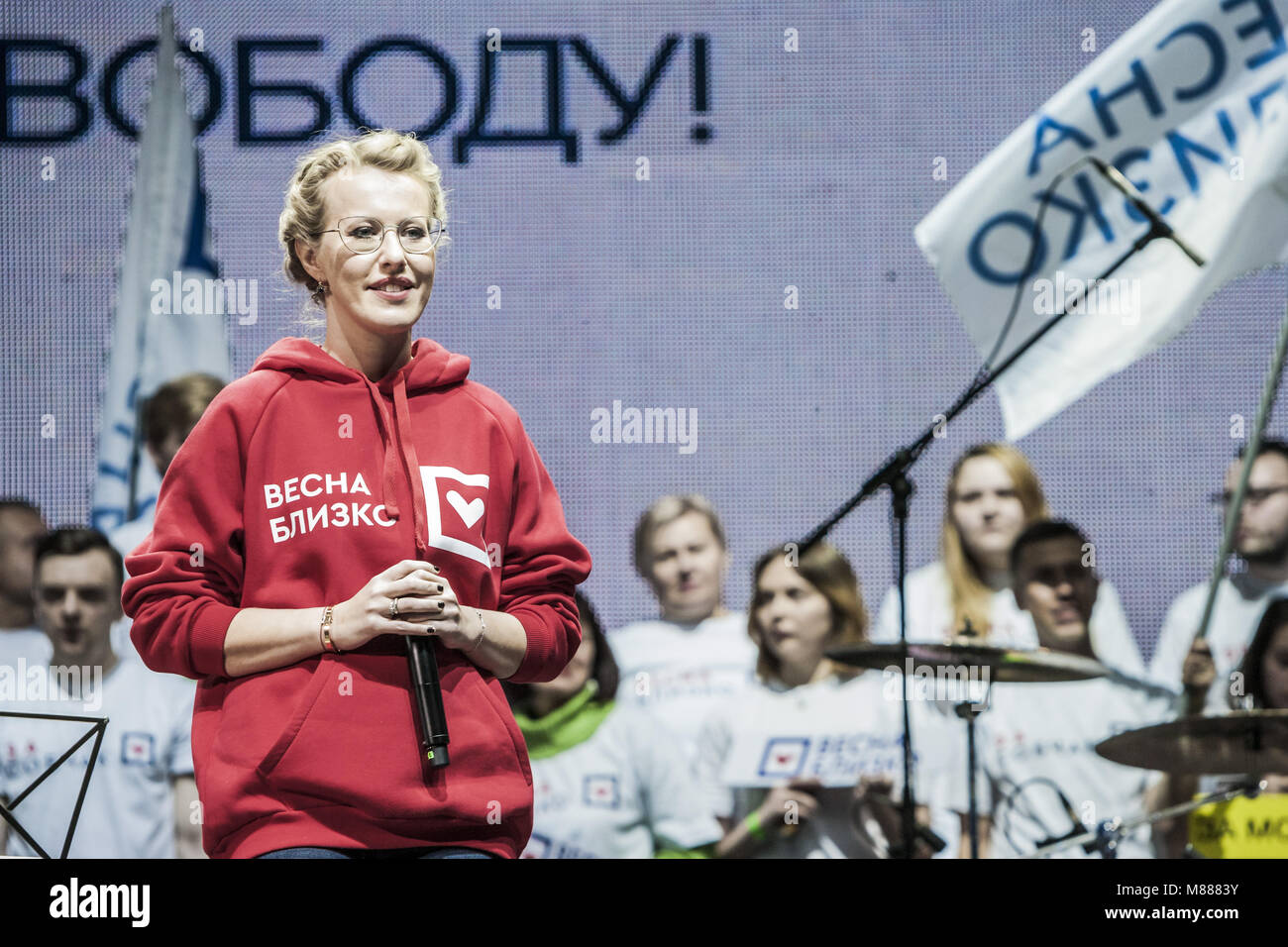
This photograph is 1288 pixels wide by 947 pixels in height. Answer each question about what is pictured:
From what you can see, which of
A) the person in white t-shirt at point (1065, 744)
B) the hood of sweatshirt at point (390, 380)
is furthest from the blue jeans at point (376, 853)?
the person in white t-shirt at point (1065, 744)

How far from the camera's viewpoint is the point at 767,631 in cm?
384

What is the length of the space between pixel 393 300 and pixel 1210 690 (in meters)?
2.75

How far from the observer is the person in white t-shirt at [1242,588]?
149 inches

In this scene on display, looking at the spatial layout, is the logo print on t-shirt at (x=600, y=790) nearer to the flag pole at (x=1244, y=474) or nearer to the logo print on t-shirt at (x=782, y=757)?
the logo print on t-shirt at (x=782, y=757)

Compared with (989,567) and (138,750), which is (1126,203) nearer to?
(989,567)

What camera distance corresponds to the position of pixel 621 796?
12.5 ft

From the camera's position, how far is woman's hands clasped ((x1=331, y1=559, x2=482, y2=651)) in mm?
1468

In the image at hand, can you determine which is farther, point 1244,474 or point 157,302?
point 157,302

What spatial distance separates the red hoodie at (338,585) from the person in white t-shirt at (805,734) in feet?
7.21

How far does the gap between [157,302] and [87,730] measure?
1.06 meters

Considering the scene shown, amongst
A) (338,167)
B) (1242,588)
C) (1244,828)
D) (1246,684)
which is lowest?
(1244,828)
